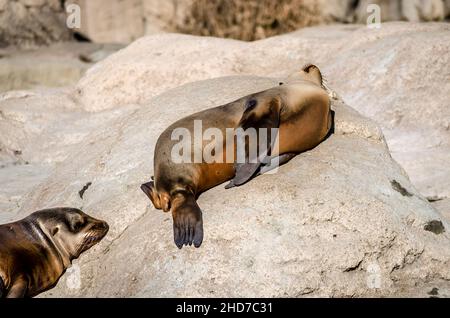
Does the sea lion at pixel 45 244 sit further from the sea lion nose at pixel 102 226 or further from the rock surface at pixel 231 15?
the rock surface at pixel 231 15

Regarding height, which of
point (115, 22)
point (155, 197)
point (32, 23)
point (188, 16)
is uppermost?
point (155, 197)

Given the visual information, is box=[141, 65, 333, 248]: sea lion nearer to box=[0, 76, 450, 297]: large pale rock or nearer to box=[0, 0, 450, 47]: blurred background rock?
box=[0, 76, 450, 297]: large pale rock

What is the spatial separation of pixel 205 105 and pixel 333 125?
3.01 ft

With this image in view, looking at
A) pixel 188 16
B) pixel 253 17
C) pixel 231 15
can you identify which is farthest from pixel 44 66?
pixel 253 17

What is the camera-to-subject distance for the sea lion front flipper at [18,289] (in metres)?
4.62

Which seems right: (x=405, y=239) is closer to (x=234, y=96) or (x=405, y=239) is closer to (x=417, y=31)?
(x=234, y=96)

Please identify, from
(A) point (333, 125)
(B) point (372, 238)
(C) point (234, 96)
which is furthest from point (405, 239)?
(C) point (234, 96)

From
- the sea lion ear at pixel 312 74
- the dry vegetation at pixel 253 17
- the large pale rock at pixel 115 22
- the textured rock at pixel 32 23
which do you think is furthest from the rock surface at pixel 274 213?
the large pale rock at pixel 115 22

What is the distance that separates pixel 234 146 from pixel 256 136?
152 mm

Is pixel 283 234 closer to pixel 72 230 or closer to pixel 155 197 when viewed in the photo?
pixel 155 197

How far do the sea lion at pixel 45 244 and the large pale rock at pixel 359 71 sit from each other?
280cm

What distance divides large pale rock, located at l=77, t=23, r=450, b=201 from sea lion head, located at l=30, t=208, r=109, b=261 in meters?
2.75

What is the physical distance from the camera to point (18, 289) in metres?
4.67

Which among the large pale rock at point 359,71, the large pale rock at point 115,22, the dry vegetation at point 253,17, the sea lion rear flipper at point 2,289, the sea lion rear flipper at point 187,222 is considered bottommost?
the large pale rock at point 115,22
